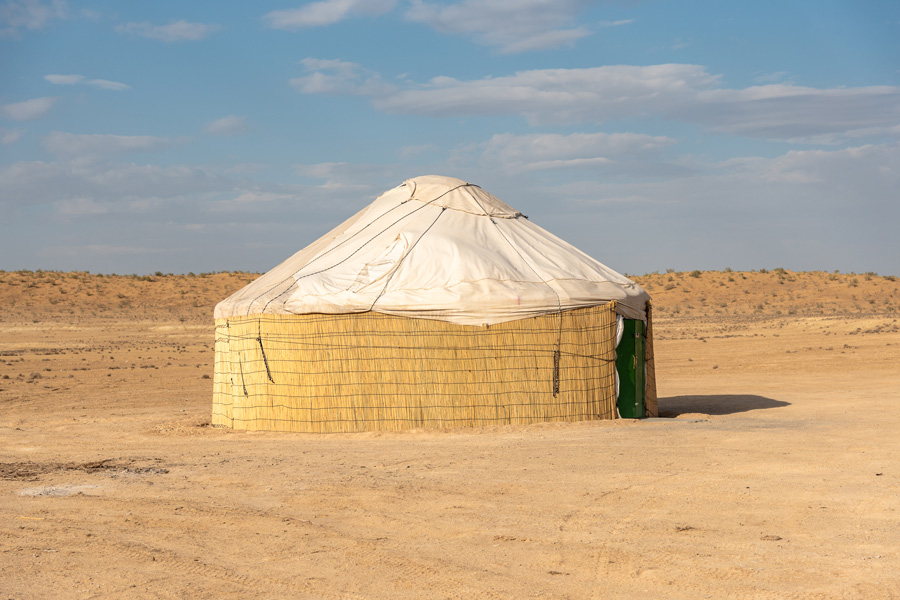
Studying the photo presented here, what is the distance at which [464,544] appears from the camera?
5172 millimetres

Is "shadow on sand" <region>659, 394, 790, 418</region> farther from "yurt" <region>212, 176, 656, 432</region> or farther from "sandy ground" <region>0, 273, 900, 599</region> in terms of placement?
"yurt" <region>212, 176, 656, 432</region>

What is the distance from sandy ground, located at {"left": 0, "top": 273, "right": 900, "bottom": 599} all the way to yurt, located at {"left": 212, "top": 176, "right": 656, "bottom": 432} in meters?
0.35

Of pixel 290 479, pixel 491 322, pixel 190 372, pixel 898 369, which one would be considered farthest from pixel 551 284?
pixel 190 372

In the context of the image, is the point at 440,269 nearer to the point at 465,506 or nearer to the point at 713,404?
Result: the point at 465,506

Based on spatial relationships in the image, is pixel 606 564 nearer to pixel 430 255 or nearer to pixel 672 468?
pixel 672 468

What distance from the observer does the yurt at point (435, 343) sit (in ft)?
31.1

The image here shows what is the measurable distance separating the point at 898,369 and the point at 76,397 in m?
13.8

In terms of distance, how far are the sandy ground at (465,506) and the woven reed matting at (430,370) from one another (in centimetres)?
32

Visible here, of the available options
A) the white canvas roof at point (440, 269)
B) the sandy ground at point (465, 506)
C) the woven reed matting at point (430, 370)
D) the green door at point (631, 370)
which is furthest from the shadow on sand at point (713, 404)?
the woven reed matting at point (430, 370)

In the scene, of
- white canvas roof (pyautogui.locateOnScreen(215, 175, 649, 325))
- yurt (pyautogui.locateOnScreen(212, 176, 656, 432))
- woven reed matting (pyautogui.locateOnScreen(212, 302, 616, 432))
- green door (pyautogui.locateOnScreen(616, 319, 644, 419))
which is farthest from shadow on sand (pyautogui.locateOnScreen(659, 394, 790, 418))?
woven reed matting (pyautogui.locateOnScreen(212, 302, 616, 432))

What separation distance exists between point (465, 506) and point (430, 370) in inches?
136

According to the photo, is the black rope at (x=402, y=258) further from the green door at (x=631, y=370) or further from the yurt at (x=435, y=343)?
the green door at (x=631, y=370)

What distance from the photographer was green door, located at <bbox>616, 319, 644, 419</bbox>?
10.2 metres

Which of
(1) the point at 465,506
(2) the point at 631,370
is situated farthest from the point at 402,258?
(1) the point at 465,506
